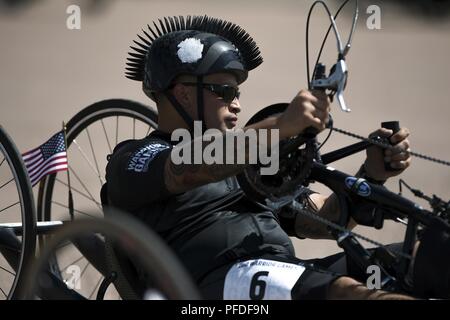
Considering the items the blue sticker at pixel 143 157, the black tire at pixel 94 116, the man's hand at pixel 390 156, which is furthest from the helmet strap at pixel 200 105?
the black tire at pixel 94 116

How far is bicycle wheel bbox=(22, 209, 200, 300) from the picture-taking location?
2.94m

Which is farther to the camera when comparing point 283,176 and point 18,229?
point 18,229

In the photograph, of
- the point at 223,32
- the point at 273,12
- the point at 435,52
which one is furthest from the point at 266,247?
the point at 273,12

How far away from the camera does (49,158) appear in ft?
17.5

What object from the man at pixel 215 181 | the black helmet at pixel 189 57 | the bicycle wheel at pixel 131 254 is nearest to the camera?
the bicycle wheel at pixel 131 254

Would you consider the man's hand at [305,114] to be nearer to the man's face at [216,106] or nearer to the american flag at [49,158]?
the man's face at [216,106]

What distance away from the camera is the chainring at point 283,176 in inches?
153

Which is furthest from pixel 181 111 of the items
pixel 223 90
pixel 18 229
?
pixel 18 229

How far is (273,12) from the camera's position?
62.2 feet

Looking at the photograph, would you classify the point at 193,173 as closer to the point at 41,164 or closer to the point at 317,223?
the point at 317,223

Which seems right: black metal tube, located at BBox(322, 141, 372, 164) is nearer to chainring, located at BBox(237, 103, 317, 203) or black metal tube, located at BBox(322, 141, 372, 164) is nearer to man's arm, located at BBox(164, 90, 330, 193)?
chainring, located at BBox(237, 103, 317, 203)

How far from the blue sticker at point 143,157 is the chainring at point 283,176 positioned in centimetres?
34

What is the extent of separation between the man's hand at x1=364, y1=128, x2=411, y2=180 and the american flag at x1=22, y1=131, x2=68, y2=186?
1.76 meters

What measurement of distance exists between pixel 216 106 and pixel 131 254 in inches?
48.6
